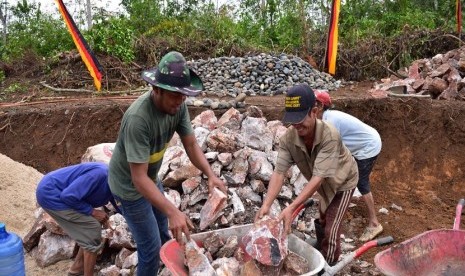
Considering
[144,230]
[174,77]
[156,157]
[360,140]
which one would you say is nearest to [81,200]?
[144,230]

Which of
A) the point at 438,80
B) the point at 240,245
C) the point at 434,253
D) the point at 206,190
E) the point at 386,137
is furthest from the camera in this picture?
the point at 438,80

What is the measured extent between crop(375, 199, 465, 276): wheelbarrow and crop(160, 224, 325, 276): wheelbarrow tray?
533mm

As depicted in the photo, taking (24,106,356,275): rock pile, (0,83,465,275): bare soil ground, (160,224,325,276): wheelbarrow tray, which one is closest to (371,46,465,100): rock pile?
(0,83,465,275): bare soil ground

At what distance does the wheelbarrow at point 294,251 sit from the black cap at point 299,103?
60 cm

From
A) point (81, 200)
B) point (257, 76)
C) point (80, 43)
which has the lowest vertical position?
point (81, 200)

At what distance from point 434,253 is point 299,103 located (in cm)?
132

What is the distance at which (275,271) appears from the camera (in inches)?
123

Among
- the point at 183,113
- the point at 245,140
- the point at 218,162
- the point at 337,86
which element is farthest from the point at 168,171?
the point at 337,86

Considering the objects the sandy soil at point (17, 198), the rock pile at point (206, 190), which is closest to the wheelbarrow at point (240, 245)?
the rock pile at point (206, 190)

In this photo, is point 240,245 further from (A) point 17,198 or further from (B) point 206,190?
(A) point 17,198

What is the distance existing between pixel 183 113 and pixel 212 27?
33.4ft

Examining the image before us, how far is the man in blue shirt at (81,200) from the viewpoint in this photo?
3.78 meters

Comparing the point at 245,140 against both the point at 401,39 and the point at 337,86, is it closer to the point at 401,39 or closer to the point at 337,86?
the point at 337,86

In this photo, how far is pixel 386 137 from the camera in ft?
24.6
